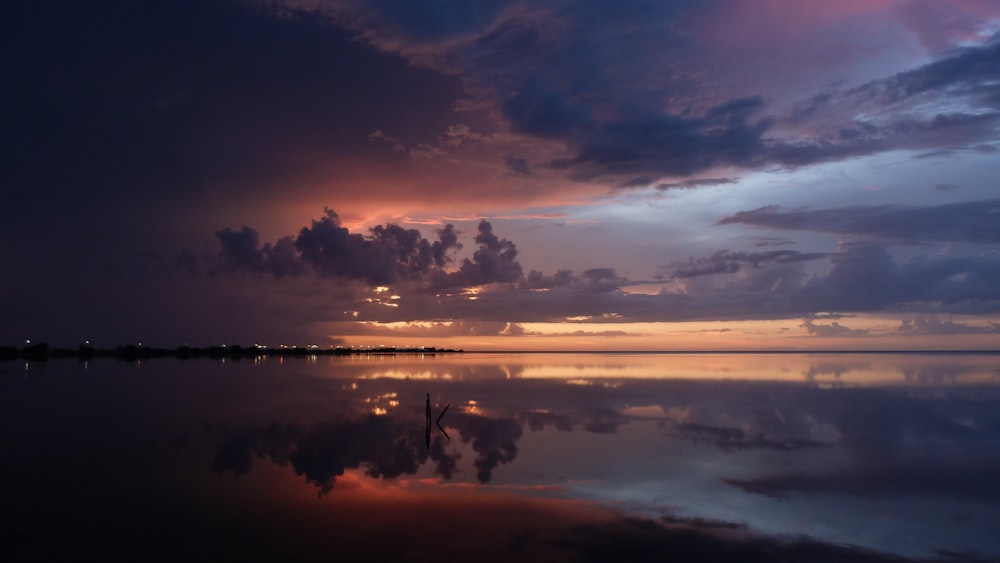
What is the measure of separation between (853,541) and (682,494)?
539 cm

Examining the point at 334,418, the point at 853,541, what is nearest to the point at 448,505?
the point at 853,541

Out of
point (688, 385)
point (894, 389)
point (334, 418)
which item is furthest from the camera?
point (688, 385)

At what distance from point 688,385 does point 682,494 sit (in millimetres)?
50154

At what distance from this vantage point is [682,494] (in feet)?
67.1

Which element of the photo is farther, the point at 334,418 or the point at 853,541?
the point at 334,418

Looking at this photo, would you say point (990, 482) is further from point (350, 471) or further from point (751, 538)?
point (350, 471)

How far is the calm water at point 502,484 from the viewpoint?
15.6m

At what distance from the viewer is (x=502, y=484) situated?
72.5 feet

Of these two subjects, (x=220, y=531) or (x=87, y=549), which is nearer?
(x=87, y=549)

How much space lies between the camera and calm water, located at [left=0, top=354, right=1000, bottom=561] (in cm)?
1563

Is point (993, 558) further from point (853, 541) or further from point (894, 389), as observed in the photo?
point (894, 389)

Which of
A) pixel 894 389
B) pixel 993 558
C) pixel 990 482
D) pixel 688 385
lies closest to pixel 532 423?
pixel 990 482

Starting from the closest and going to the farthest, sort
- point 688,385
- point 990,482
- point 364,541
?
point 364,541, point 990,482, point 688,385

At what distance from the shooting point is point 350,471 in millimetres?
24078
